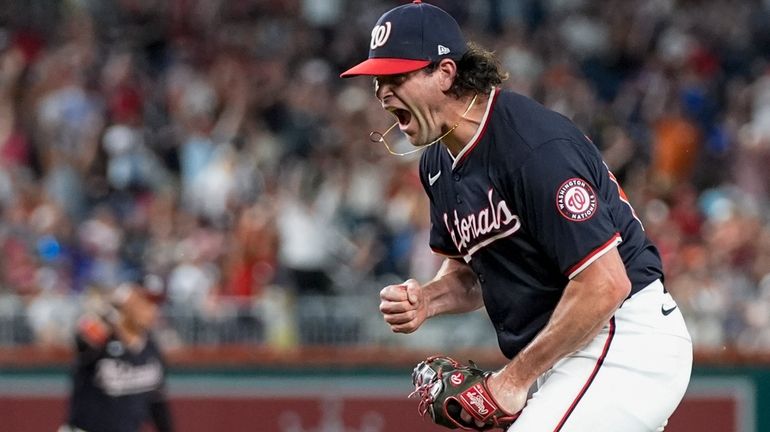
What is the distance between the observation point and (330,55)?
574 inches

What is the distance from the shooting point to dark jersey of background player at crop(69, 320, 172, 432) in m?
9.18

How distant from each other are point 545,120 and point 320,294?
7.14m

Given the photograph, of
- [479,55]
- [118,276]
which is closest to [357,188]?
[118,276]

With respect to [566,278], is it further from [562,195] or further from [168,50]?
[168,50]

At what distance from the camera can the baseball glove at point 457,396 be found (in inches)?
175

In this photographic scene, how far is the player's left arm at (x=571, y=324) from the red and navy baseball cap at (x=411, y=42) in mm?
863

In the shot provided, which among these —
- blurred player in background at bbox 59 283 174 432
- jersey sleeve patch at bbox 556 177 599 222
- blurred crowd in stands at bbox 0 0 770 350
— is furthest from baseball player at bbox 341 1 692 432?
blurred crowd in stands at bbox 0 0 770 350

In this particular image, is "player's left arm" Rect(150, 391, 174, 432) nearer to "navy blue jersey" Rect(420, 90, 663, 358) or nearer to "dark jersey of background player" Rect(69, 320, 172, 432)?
"dark jersey of background player" Rect(69, 320, 172, 432)

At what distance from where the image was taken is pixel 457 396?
4504 millimetres

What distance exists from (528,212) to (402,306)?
0.61 metres

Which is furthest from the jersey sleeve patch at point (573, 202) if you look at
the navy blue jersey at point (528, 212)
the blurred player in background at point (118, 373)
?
the blurred player in background at point (118, 373)

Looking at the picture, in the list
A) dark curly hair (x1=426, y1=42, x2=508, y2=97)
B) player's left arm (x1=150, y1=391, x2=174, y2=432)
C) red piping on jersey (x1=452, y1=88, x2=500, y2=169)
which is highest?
dark curly hair (x1=426, y1=42, x2=508, y2=97)

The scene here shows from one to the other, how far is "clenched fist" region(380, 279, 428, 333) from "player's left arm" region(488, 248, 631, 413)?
443 mm

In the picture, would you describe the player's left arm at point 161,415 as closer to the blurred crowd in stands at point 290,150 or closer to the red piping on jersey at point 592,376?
the blurred crowd in stands at point 290,150
